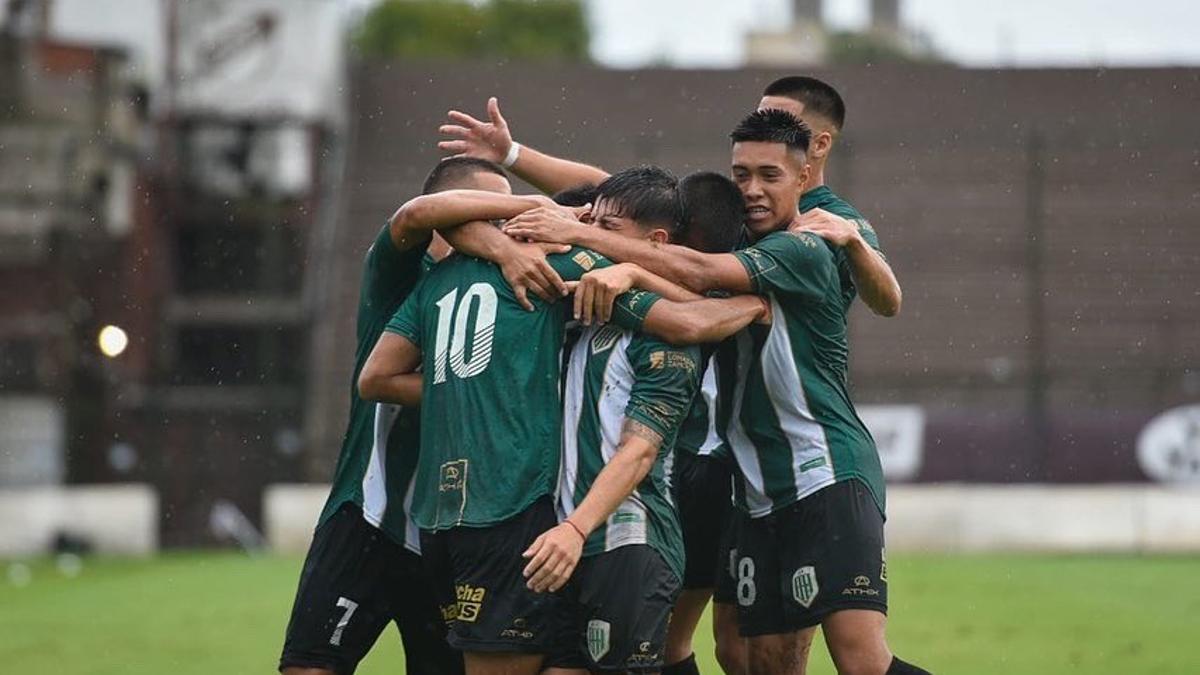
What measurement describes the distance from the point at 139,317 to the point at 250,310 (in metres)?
1.54

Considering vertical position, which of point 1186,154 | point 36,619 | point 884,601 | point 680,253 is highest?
point 1186,154

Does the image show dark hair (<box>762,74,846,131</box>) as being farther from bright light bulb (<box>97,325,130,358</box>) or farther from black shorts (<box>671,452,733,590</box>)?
bright light bulb (<box>97,325,130,358</box>)

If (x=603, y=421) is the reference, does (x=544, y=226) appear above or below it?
above

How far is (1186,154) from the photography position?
26422 mm

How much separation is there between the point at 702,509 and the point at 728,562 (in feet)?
1.30

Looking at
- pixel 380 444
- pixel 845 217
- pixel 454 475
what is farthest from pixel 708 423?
pixel 454 475

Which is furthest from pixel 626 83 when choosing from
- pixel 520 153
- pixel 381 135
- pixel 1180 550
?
pixel 520 153

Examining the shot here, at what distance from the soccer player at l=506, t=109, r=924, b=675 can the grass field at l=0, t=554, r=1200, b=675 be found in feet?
13.9

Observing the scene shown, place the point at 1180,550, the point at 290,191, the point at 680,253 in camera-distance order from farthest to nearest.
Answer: the point at 290,191 < the point at 1180,550 < the point at 680,253

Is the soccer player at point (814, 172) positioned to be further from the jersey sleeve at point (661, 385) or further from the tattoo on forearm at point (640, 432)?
the tattoo on forearm at point (640, 432)

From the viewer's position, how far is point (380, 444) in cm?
675

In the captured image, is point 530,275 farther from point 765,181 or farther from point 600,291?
point 765,181

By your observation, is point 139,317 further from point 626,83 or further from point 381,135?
point 626,83

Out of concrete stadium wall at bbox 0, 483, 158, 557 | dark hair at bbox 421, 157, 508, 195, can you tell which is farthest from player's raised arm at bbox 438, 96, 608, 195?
concrete stadium wall at bbox 0, 483, 158, 557
